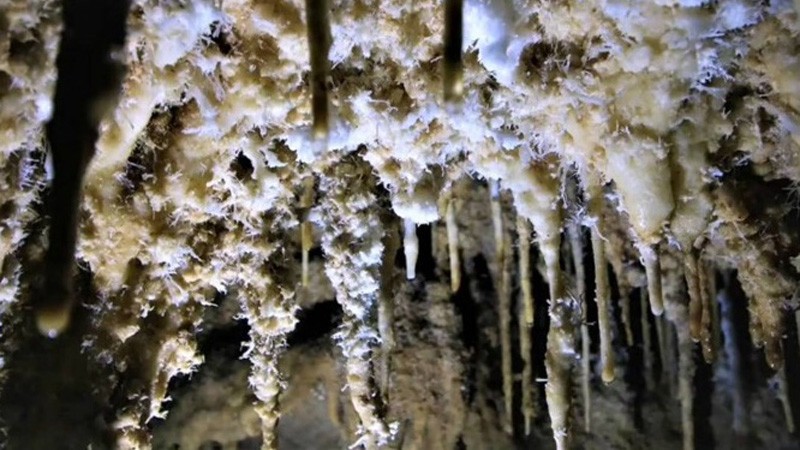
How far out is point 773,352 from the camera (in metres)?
2.19

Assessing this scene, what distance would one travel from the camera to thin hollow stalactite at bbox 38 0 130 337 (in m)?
1.49

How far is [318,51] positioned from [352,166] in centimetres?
96

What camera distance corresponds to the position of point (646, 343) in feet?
12.4

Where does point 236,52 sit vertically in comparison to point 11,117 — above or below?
above

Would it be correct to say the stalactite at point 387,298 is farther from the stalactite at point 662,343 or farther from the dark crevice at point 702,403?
the dark crevice at point 702,403

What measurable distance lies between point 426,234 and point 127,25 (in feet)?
7.23

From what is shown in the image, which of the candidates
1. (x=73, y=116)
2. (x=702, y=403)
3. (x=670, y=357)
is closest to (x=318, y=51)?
(x=73, y=116)

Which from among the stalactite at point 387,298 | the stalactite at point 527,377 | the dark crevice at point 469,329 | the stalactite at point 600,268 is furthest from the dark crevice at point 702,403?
the stalactite at point 387,298

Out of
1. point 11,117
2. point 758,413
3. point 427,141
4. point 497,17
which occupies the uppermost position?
point 497,17

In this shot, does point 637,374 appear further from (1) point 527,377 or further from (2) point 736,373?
(1) point 527,377

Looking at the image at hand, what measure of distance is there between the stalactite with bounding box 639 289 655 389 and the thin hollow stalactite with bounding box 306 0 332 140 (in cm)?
263

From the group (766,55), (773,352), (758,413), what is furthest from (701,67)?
(758,413)

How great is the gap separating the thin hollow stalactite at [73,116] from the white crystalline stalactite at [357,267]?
0.91 metres

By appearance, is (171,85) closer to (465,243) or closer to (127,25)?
(127,25)
